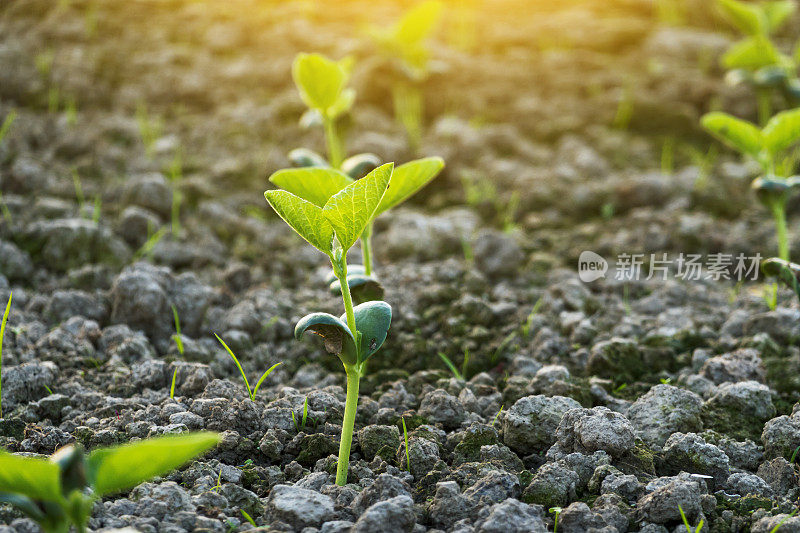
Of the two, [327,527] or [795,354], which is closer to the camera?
[327,527]

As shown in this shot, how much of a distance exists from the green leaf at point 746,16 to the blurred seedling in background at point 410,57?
4.25 feet

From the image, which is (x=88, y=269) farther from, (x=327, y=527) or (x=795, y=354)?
(x=795, y=354)

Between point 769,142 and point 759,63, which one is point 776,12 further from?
point 769,142

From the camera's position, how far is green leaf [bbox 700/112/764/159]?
2125 millimetres

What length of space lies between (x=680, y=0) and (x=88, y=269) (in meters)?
3.86

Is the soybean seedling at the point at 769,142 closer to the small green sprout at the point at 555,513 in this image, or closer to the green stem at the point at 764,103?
the green stem at the point at 764,103

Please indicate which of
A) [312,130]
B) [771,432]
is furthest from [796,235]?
[312,130]

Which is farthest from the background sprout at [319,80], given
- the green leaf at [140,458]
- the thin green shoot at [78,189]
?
the green leaf at [140,458]

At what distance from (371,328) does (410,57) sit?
226 centimetres

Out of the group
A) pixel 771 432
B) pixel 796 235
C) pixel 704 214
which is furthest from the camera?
pixel 704 214

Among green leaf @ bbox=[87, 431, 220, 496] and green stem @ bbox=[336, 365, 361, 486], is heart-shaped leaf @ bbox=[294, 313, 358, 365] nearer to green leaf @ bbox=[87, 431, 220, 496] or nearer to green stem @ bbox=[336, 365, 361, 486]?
green stem @ bbox=[336, 365, 361, 486]

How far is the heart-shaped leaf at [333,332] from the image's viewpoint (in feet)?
4.01

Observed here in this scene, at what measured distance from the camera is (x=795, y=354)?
74.7 inches

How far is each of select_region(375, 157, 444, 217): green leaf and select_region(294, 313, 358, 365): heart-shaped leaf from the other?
0.37 meters
